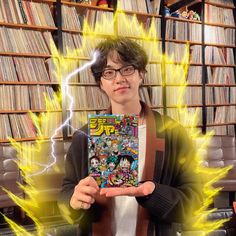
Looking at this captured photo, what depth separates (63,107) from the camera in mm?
3061

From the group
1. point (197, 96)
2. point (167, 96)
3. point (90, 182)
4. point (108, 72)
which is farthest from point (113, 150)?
point (197, 96)

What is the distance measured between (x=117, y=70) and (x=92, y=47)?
8.14 ft

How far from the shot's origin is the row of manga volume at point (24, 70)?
285 cm

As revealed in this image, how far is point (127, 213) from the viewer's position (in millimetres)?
844

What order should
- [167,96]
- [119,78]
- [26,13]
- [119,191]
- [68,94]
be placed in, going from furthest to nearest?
[167,96]
[68,94]
[26,13]
[119,78]
[119,191]

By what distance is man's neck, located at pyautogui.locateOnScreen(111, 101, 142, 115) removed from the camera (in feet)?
2.83

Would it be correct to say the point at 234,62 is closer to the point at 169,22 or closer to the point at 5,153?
the point at 169,22

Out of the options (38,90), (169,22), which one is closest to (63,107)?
(38,90)

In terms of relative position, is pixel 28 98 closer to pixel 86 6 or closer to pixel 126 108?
pixel 86 6

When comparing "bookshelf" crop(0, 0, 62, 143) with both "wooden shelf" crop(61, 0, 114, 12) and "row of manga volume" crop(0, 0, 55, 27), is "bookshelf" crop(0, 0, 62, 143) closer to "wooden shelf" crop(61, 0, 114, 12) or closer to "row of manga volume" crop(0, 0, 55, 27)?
"row of manga volume" crop(0, 0, 55, 27)

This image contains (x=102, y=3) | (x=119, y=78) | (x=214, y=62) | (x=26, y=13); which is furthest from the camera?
(x=214, y=62)

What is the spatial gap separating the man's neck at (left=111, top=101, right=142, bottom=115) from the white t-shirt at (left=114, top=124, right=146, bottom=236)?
10 cm

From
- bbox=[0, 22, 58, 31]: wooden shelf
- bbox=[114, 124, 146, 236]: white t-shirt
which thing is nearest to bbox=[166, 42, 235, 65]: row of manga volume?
bbox=[0, 22, 58, 31]: wooden shelf

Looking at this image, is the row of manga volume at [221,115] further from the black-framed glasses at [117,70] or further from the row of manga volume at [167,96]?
the black-framed glasses at [117,70]
